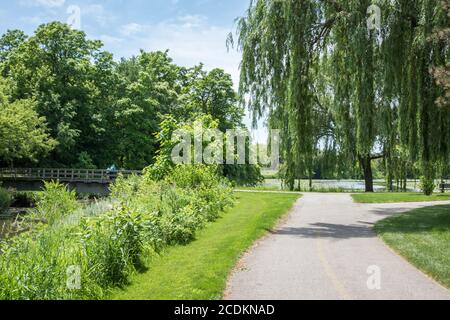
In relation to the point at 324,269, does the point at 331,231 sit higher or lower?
higher

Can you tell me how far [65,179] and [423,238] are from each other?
38699mm

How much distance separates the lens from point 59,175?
45656mm

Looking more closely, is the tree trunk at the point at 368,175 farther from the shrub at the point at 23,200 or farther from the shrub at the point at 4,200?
the shrub at the point at 23,200

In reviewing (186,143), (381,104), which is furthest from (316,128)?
(381,104)

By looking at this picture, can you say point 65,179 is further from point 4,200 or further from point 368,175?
point 368,175

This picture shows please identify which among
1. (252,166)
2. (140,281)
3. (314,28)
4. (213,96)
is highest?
(213,96)

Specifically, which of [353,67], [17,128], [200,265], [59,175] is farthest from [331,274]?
[59,175]

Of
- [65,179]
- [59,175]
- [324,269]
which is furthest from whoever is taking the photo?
[59,175]

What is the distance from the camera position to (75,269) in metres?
7.96
